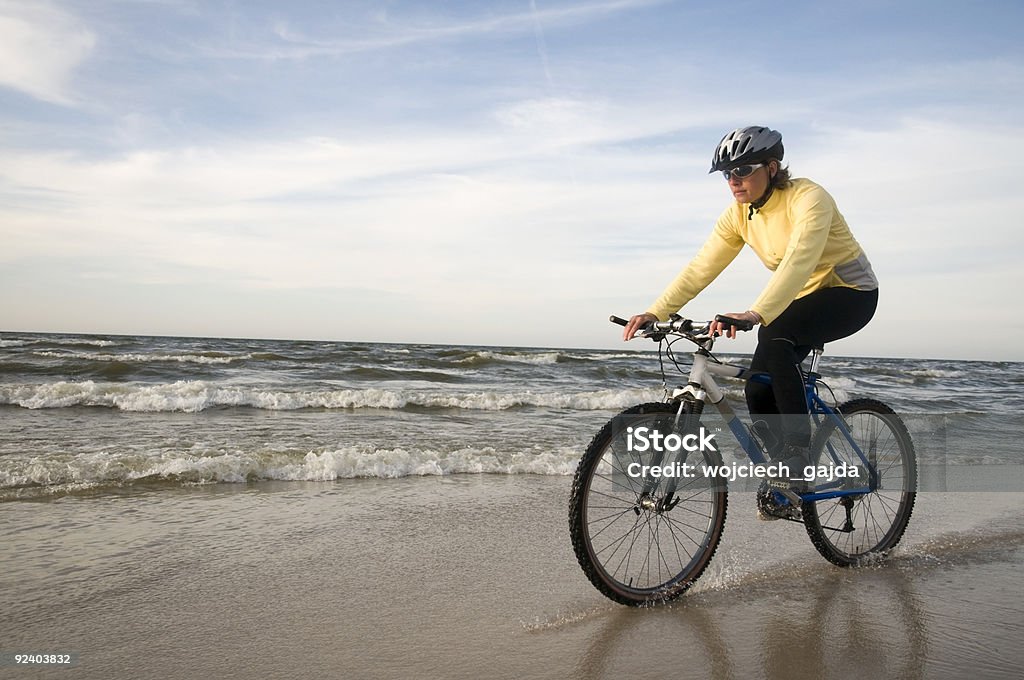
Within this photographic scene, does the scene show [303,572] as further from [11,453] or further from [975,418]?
[975,418]

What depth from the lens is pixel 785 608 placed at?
3145 mm

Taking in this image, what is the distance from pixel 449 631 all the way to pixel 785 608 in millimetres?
1472

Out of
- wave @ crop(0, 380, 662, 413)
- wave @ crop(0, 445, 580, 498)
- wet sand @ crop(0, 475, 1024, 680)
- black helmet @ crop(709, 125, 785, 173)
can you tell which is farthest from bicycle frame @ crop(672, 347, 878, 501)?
wave @ crop(0, 380, 662, 413)

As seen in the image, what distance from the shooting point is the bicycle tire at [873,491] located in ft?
12.9

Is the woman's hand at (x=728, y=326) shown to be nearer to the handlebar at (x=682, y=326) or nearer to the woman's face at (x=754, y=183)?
the handlebar at (x=682, y=326)

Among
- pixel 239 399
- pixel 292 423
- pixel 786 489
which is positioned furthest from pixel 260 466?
pixel 239 399

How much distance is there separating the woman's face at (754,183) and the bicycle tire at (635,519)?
1.12 m

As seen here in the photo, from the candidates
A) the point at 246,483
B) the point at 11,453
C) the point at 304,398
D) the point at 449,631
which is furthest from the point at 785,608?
the point at 304,398

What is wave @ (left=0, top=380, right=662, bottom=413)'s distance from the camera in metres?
11.1

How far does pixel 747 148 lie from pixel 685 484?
1610mm

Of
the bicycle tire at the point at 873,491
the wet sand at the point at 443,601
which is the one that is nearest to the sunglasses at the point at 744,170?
the bicycle tire at the point at 873,491

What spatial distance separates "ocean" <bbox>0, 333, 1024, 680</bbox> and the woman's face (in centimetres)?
190

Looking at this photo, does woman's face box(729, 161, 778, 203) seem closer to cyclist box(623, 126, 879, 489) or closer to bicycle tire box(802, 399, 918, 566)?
cyclist box(623, 126, 879, 489)

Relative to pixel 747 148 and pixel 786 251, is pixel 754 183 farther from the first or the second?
pixel 786 251
